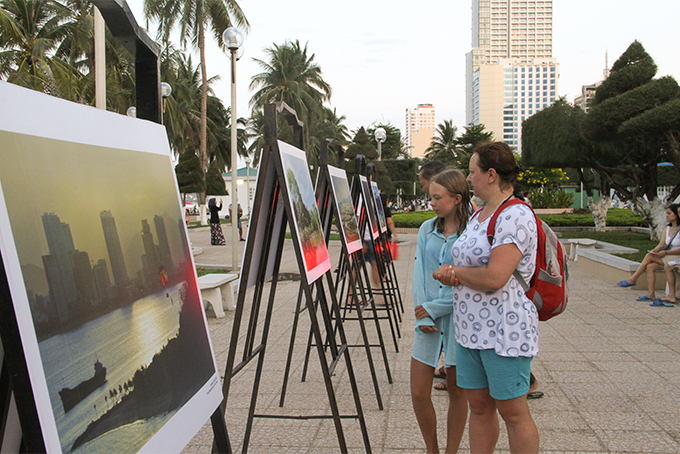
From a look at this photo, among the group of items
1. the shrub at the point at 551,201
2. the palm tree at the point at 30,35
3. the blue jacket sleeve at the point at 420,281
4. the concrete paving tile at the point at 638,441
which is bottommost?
the shrub at the point at 551,201

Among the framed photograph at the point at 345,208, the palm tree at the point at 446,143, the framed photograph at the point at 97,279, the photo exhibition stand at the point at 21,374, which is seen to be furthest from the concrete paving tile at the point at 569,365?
the palm tree at the point at 446,143

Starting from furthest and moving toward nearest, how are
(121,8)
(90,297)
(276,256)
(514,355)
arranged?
(276,256)
(514,355)
(121,8)
(90,297)

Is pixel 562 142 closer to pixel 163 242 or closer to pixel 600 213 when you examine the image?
pixel 600 213

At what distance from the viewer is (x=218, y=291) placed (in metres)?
6.90

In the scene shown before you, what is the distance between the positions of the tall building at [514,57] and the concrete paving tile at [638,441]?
15607 cm

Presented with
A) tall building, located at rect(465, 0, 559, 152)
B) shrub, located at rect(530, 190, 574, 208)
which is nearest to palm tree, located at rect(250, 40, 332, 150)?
shrub, located at rect(530, 190, 574, 208)

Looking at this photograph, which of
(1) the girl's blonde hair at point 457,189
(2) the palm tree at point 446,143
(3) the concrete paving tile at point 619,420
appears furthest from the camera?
(2) the palm tree at point 446,143

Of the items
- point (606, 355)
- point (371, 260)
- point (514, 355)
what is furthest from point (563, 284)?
point (371, 260)

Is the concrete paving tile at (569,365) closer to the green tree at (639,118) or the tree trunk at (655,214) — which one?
the green tree at (639,118)

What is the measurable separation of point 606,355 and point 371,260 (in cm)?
314

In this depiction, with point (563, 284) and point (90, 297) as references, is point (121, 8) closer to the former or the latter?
point (90, 297)

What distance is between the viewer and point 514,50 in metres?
168

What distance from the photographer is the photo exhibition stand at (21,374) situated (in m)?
1.00

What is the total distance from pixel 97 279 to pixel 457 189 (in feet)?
7.08
